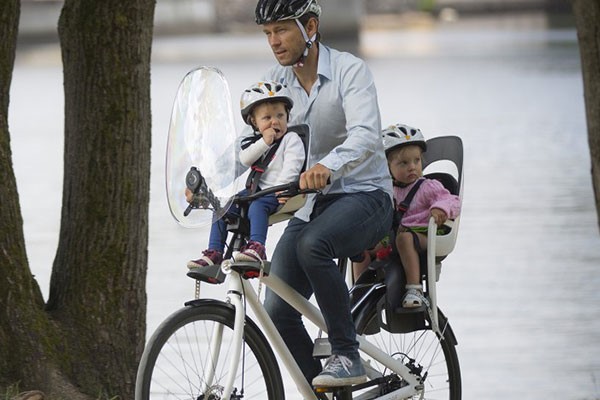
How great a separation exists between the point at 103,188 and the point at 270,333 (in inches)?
68.2

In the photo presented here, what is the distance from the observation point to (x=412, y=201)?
205 inches

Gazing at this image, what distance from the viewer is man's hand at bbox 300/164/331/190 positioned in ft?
14.3

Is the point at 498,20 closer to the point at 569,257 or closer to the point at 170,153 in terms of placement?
the point at 569,257

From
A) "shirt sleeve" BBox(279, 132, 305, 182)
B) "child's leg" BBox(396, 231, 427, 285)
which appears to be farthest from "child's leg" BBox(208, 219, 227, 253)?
"child's leg" BBox(396, 231, 427, 285)

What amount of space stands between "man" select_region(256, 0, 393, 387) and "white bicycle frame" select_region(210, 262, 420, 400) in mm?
62

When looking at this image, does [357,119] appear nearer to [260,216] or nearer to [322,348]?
[260,216]

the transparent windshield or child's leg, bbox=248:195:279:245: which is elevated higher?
the transparent windshield

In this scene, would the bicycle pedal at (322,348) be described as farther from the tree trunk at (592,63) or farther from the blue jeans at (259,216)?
the tree trunk at (592,63)

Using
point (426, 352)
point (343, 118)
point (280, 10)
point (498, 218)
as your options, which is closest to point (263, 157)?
point (343, 118)

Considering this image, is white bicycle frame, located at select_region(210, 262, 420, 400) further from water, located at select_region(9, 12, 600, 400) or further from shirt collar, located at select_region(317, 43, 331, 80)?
water, located at select_region(9, 12, 600, 400)

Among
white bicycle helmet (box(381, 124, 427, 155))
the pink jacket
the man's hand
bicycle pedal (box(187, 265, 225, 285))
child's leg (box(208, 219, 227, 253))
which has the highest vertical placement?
white bicycle helmet (box(381, 124, 427, 155))

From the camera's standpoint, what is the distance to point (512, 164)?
1639 centimetres

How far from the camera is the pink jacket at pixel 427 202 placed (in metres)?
5.14

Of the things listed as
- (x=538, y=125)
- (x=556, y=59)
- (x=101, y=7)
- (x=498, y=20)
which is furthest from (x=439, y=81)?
(x=498, y=20)
